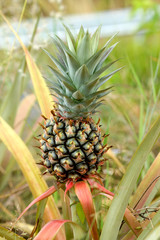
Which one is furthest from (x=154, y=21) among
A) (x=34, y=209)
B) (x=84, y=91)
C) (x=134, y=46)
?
(x=84, y=91)

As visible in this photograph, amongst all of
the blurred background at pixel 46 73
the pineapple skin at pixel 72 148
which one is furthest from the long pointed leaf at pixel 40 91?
the pineapple skin at pixel 72 148

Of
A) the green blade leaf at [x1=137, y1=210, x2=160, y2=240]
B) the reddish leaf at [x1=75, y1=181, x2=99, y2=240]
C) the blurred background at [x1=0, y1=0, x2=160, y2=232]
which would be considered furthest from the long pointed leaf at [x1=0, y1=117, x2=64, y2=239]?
the green blade leaf at [x1=137, y1=210, x2=160, y2=240]

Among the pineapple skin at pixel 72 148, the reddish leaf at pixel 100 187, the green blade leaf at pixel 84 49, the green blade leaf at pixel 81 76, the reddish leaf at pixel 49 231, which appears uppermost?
the green blade leaf at pixel 84 49

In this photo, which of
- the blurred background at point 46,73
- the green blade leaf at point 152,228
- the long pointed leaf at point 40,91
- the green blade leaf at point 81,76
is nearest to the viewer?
the green blade leaf at point 152,228

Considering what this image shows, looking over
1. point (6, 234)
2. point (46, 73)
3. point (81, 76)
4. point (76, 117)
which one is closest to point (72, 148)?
point (76, 117)

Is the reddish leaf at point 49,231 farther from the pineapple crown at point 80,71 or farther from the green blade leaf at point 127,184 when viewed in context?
the pineapple crown at point 80,71

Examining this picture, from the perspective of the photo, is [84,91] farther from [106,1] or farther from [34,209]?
[106,1]

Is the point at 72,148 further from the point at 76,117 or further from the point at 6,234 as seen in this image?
the point at 6,234
